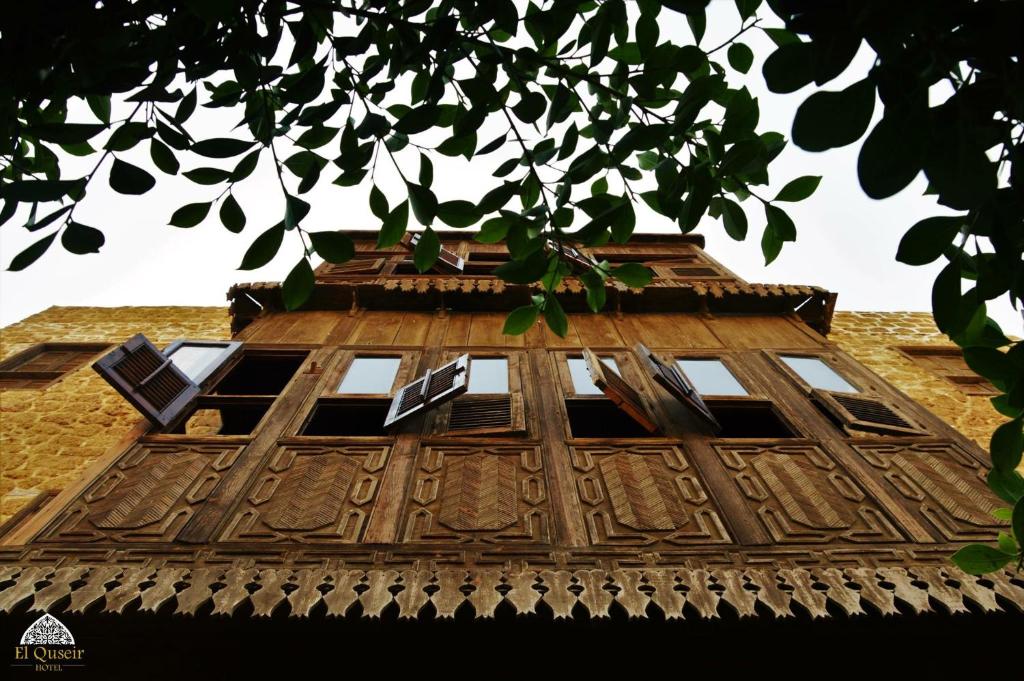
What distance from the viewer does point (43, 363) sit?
10.1 meters

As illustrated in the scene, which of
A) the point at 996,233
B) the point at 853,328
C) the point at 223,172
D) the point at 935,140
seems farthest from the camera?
the point at 853,328

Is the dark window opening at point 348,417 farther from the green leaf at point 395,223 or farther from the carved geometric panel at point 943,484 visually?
the carved geometric panel at point 943,484

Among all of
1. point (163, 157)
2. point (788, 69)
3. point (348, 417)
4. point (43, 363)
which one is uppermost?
point (788, 69)

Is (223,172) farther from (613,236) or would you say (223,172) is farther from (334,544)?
(334,544)

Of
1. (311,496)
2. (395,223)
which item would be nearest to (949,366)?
(311,496)

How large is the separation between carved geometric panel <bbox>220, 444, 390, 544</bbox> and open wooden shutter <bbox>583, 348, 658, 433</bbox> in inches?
83.4

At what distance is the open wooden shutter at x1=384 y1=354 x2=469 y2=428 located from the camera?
5.61m

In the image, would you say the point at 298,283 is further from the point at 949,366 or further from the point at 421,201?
the point at 949,366

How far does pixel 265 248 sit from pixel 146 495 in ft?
12.7

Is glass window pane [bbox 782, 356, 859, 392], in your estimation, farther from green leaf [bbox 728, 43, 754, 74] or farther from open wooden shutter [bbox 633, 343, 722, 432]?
green leaf [bbox 728, 43, 754, 74]

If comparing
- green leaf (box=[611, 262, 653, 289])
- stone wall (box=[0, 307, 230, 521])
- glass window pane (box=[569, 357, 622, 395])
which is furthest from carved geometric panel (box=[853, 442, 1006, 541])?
stone wall (box=[0, 307, 230, 521])

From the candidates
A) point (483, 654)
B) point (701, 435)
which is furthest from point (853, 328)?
point (483, 654)

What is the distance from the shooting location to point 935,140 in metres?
1.17

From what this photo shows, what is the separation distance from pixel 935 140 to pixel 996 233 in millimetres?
403
